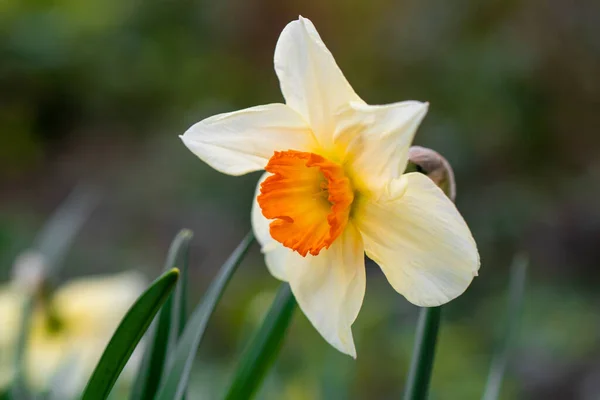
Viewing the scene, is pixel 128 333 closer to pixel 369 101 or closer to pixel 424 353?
pixel 424 353

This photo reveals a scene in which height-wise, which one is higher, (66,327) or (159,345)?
(159,345)

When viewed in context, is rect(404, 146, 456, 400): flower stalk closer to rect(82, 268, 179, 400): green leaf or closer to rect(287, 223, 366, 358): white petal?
rect(287, 223, 366, 358): white petal

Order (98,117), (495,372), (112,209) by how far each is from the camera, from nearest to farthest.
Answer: (495,372) < (112,209) < (98,117)

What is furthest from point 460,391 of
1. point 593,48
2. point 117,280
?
point 593,48

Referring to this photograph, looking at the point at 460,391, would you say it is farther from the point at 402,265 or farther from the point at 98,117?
the point at 98,117

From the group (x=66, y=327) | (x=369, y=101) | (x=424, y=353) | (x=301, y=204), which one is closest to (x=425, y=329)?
(x=424, y=353)

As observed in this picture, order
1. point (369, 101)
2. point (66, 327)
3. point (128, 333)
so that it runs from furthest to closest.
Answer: point (369, 101) → point (66, 327) → point (128, 333)
